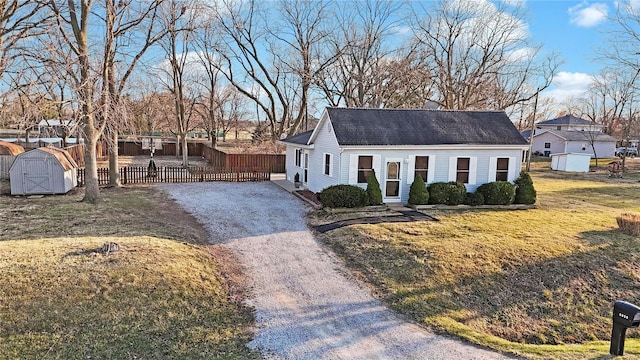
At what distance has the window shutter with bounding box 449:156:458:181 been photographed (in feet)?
56.9

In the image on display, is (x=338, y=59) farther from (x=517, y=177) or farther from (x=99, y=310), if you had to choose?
(x=99, y=310)

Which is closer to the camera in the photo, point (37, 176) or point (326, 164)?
point (37, 176)

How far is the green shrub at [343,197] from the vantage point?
15.2m

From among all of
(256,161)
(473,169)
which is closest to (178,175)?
(256,161)

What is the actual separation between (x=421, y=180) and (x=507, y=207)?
13.2 ft

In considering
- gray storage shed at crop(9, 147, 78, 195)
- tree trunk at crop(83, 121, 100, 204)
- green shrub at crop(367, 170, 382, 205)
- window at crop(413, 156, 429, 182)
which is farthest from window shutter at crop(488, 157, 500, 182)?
gray storage shed at crop(9, 147, 78, 195)

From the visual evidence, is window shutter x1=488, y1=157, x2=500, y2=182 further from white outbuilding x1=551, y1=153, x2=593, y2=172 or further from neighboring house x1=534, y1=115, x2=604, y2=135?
neighboring house x1=534, y1=115, x2=604, y2=135

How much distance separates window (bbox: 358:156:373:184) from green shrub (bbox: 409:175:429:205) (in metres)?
1.85

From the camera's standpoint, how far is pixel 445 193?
1652 centimetres

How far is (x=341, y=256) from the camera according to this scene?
11180mm

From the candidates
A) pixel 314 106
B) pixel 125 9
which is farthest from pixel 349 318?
pixel 314 106

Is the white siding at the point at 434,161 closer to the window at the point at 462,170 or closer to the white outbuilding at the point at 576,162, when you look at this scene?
the window at the point at 462,170

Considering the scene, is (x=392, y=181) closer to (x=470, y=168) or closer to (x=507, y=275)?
(x=470, y=168)

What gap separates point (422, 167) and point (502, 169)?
3.84 meters
